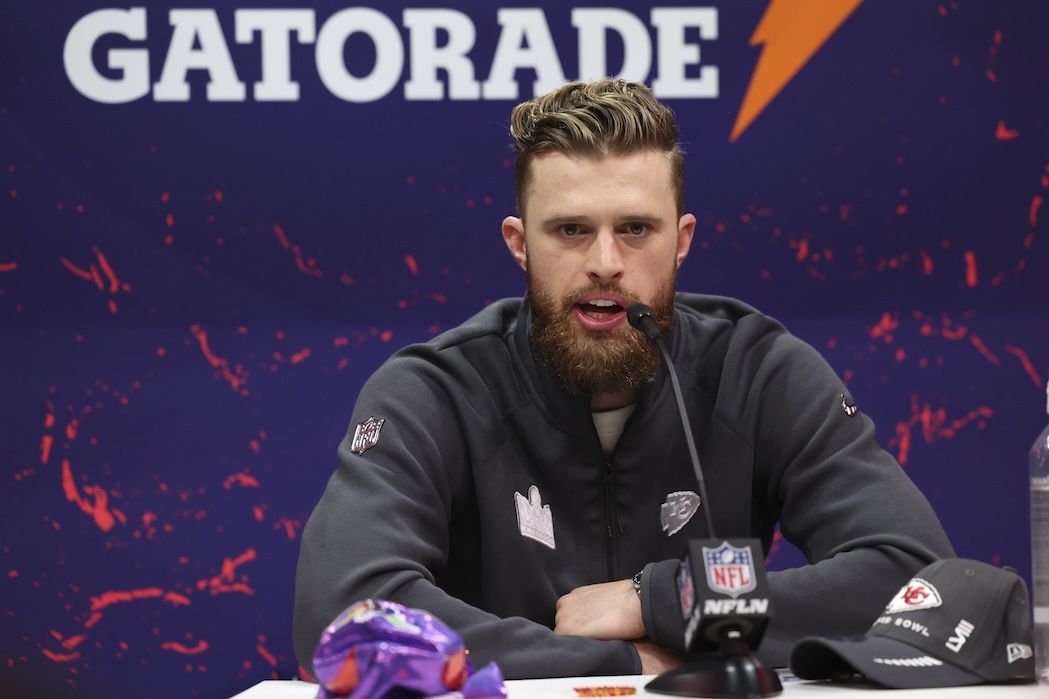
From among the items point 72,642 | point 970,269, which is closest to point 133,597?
point 72,642

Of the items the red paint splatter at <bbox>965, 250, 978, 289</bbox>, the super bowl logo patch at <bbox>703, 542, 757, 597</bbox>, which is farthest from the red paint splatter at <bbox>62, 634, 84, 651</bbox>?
the red paint splatter at <bbox>965, 250, 978, 289</bbox>

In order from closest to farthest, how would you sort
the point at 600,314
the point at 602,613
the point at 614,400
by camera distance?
the point at 602,613, the point at 600,314, the point at 614,400

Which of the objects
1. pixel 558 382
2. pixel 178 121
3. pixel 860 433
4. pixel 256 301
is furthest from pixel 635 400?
pixel 178 121

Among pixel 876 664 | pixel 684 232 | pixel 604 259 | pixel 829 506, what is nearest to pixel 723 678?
pixel 876 664

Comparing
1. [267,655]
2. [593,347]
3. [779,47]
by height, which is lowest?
[267,655]

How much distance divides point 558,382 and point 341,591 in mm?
503

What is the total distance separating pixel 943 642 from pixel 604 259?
0.75 metres

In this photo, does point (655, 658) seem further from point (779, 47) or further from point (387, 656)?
point (779, 47)

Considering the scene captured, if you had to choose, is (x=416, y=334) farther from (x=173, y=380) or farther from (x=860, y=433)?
(x=860, y=433)

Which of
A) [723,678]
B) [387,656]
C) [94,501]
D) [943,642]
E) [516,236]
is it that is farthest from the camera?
[94,501]

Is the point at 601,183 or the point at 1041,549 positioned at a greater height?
the point at 601,183

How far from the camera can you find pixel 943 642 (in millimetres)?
1197

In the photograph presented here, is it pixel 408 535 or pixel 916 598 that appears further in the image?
pixel 408 535

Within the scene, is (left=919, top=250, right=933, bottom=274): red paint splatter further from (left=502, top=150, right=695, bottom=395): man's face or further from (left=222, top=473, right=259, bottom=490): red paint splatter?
(left=222, top=473, right=259, bottom=490): red paint splatter
